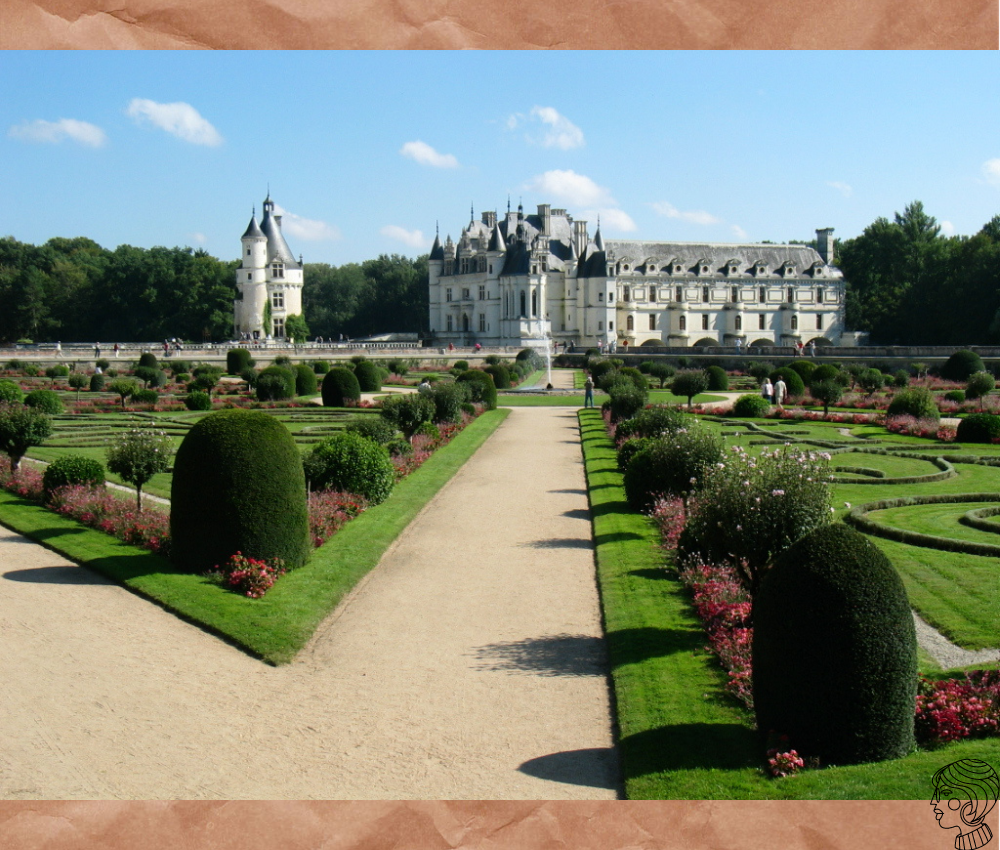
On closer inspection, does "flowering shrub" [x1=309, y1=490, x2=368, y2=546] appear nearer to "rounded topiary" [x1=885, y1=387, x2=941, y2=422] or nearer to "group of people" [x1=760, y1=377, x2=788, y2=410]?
"rounded topiary" [x1=885, y1=387, x2=941, y2=422]

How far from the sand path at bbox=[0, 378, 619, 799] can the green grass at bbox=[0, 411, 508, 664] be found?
165 millimetres

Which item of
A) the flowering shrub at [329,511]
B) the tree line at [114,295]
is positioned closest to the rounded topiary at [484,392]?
the flowering shrub at [329,511]

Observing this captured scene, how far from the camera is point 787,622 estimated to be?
552 centimetres

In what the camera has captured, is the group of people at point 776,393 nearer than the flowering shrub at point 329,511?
No

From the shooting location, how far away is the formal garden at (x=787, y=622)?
5371 millimetres

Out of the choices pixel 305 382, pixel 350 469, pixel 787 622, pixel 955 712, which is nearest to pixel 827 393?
pixel 305 382

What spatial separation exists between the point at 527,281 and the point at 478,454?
59.6m

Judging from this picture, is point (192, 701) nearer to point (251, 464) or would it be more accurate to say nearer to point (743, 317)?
point (251, 464)

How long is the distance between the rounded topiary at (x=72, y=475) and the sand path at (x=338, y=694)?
10.1 ft

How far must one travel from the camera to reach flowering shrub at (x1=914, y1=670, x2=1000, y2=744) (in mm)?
5895

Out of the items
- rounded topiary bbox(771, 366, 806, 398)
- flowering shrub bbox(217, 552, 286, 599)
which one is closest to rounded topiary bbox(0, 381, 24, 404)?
flowering shrub bbox(217, 552, 286, 599)

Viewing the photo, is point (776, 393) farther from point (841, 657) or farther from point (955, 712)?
point (841, 657)

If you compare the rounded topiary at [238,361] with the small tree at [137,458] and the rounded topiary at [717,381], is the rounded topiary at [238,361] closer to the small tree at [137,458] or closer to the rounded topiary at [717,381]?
the rounded topiary at [717,381]

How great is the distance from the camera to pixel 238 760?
5848 mm
